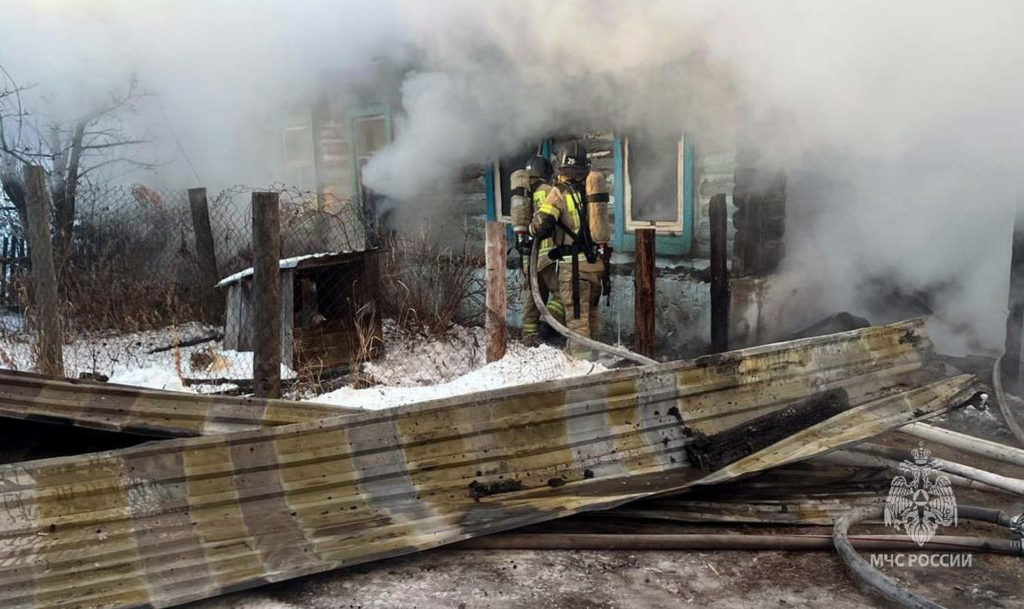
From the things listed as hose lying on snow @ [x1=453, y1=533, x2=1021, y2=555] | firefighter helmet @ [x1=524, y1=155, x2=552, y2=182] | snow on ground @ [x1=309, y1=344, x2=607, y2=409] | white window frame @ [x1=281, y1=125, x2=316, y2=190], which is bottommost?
hose lying on snow @ [x1=453, y1=533, x2=1021, y2=555]

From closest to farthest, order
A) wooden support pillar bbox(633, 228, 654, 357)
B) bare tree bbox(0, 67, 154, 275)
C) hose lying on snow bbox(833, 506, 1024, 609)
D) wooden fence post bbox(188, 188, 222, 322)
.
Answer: hose lying on snow bbox(833, 506, 1024, 609), wooden support pillar bbox(633, 228, 654, 357), wooden fence post bbox(188, 188, 222, 322), bare tree bbox(0, 67, 154, 275)

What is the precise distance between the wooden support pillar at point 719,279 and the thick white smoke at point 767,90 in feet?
3.26

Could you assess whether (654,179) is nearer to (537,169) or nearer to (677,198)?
(677,198)

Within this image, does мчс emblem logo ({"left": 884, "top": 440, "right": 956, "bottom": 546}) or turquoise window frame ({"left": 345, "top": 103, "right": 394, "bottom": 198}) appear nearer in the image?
мчс emblem logo ({"left": 884, "top": 440, "right": 956, "bottom": 546})

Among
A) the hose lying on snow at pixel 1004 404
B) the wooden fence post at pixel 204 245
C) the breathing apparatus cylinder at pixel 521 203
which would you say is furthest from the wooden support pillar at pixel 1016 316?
the wooden fence post at pixel 204 245

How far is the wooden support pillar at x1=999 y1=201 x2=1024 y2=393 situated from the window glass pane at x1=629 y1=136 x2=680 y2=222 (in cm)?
286

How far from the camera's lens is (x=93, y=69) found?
1032cm

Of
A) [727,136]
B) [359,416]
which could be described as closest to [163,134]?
[727,136]

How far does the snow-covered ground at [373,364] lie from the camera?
5.01 meters

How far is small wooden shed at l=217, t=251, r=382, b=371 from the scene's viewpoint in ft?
19.4

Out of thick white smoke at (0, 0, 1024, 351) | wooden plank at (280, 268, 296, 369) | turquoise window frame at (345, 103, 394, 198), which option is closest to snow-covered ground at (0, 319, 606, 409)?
wooden plank at (280, 268, 296, 369)

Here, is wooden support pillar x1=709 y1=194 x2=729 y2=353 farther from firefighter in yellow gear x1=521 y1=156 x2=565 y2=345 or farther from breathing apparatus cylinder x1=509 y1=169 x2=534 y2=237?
breathing apparatus cylinder x1=509 y1=169 x2=534 y2=237

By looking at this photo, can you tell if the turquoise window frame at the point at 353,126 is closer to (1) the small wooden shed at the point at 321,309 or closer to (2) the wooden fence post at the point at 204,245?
(2) the wooden fence post at the point at 204,245

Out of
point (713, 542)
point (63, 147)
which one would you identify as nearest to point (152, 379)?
point (713, 542)
